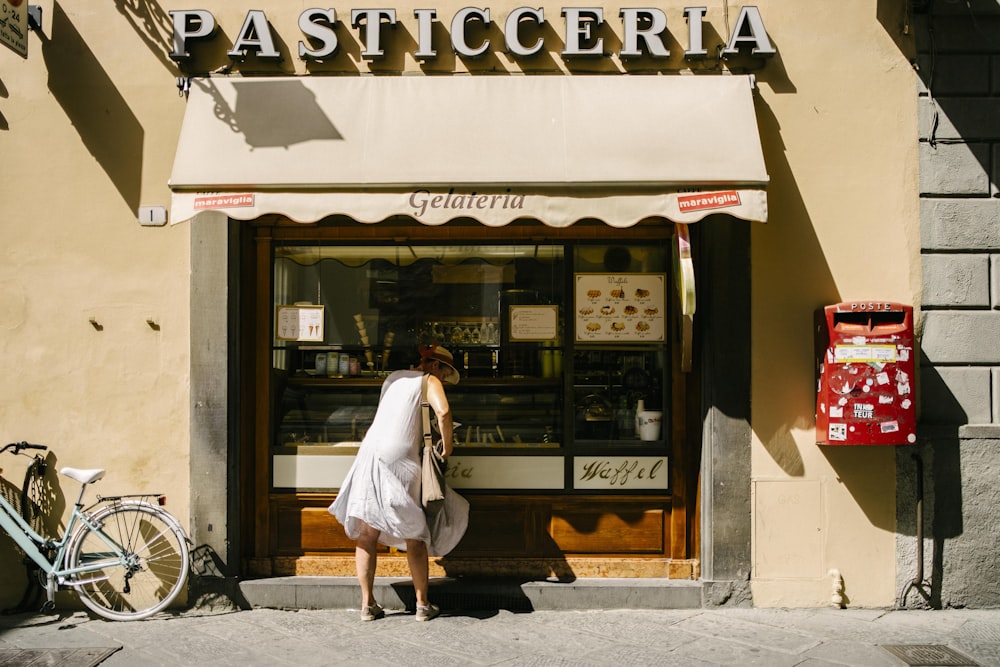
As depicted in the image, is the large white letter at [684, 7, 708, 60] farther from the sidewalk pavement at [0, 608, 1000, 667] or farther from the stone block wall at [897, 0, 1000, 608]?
the sidewalk pavement at [0, 608, 1000, 667]

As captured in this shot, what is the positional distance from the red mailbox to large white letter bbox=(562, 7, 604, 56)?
8.25 ft

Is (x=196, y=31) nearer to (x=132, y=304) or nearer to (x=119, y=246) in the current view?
(x=119, y=246)

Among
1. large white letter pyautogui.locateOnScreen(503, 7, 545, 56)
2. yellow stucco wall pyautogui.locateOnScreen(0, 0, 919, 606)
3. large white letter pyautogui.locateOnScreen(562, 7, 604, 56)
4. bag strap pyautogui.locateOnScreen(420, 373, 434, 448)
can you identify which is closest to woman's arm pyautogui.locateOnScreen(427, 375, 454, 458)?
bag strap pyautogui.locateOnScreen(420, 373, 434, 448)

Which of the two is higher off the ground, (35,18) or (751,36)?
(35,18)

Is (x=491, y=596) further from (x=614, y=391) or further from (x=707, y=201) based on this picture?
(x=707, y=201)

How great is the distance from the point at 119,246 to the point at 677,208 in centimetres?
400

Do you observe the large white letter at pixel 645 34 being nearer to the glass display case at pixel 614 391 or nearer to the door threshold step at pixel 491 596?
the glass display case at pixel 614 391

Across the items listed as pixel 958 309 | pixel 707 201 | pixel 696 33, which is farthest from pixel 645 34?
pixel 958 309

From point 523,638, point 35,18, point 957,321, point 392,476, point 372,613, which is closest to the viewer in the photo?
point 523,638

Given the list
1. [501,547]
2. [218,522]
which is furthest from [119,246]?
[501,547]

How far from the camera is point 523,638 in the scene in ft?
18.1

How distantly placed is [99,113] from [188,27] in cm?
91

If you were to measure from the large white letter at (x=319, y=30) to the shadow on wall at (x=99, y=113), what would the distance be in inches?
54.4

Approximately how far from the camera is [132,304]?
6.21 m
